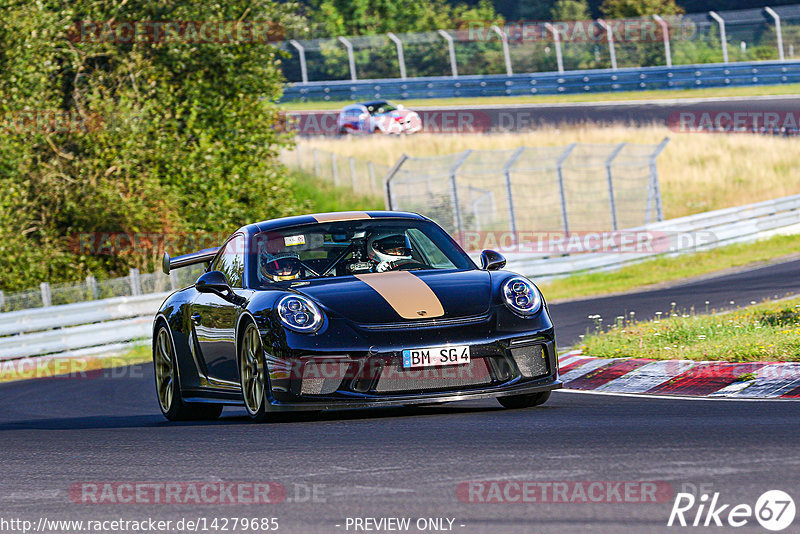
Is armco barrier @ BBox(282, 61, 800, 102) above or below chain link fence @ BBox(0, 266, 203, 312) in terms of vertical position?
below

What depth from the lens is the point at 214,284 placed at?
887 centimetres

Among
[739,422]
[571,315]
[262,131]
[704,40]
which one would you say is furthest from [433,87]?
[739,422]

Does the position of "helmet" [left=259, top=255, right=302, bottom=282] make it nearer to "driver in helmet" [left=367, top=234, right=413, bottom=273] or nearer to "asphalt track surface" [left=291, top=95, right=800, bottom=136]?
"driver in helmet" [left=367, top=234, right=413, bottom=273]

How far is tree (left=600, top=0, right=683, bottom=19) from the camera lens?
6253 cm

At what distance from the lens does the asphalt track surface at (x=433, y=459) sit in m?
5.03

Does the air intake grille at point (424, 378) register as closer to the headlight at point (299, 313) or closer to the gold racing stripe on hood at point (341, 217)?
the headlight at point (299, 313)

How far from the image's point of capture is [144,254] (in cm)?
2605

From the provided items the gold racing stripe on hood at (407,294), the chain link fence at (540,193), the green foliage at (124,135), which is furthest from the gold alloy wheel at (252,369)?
the green foliage at (124,135)

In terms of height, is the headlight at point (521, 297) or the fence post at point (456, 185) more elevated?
the headlight at point (521, 297)

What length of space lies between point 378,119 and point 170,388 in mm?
33314

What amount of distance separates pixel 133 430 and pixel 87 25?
18793 millimetres

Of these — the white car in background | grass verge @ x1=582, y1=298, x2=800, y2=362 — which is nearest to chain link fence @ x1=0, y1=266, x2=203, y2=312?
grass verge @ x1=582, y1=298, x2=800, y2=362

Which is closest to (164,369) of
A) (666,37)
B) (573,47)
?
(666,37)

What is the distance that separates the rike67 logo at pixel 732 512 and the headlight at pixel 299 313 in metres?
3.31
